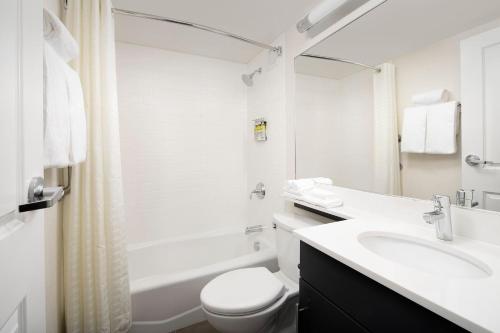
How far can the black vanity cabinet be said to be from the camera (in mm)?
541

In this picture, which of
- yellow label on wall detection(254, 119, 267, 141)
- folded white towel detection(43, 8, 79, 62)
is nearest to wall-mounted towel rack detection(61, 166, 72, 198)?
folded white towel detection(43, 8, 79, 62)

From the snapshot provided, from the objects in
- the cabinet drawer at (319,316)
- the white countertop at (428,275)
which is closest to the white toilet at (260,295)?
the cabinet drawer at (319,316)

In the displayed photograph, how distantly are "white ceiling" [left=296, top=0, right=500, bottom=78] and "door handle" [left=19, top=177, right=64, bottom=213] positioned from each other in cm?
147

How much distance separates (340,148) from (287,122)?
50 centimetres

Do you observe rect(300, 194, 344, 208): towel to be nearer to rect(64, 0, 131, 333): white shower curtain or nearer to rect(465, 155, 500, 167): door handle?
rect(465, 155, 500, 167): door handle

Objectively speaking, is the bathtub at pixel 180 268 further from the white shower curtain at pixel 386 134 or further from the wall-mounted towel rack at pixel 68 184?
the white shower curtain at pixel 386 134

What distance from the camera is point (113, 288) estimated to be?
121 centimetres

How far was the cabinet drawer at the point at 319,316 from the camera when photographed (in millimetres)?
700

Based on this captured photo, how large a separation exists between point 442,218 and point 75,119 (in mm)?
1529

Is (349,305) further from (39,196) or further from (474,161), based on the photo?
(39,196)

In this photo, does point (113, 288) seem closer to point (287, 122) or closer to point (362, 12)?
point (287, 122)

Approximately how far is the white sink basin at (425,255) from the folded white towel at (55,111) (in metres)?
1.21

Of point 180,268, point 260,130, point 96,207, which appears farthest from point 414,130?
point 180,268

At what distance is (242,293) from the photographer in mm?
1205
